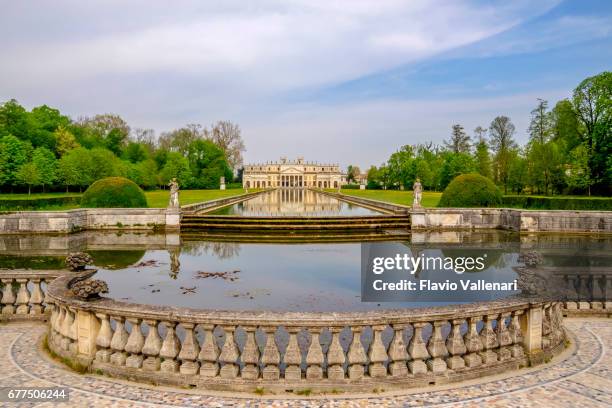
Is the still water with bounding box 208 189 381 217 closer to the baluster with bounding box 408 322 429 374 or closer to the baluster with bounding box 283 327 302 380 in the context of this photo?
the baluster with bounding box 408 322 429 374

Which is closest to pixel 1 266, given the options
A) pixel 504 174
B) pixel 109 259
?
pixel 109 259

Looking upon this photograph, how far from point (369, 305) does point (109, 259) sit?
27.3 feet

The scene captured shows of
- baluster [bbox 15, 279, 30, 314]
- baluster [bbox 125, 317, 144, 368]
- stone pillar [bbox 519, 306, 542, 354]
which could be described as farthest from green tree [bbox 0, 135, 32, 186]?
stone pillar [bbox 519, 306, 542, 354]

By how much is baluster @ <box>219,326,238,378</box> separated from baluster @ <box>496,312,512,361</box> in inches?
113

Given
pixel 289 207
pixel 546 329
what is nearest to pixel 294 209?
pixel 289 207

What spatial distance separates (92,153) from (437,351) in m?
44.1

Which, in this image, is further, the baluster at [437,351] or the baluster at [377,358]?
the baluster at [437,351]

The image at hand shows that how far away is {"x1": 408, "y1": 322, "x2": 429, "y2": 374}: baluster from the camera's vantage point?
447 cm

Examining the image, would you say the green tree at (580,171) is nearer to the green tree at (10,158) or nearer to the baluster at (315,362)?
the baluster at (315,362)

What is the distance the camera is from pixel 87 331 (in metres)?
4.84

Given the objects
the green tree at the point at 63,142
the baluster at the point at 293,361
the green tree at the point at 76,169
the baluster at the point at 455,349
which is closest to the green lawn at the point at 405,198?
the baluster at the point at 455,349

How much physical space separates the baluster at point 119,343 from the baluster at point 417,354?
9.90 ft

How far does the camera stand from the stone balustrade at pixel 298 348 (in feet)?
14.2

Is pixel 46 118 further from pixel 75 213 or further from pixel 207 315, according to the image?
pixel 207 315
